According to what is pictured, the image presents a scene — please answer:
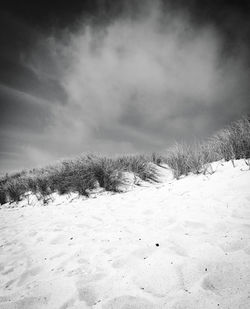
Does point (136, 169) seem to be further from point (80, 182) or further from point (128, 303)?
point (128, 303)

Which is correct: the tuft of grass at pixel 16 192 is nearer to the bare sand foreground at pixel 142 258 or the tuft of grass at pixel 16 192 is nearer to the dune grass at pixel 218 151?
the bare sand foreground at pixel 142 258

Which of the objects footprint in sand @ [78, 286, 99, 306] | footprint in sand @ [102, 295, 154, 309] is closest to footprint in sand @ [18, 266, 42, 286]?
footprint in sand @ [78, 286, 99, 306]

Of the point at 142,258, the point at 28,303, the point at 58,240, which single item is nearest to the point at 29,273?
the point at 28,303

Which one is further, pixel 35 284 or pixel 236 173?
pixel 236 173

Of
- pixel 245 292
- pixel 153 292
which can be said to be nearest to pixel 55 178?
pixel 153 292

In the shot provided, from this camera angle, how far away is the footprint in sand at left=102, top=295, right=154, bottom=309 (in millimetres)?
1423

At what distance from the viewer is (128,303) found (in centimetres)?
146

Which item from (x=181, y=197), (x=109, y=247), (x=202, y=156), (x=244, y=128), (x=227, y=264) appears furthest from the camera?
(x=202, y=156)

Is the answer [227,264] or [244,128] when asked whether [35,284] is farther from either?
[244,128]

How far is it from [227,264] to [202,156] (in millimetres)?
4583

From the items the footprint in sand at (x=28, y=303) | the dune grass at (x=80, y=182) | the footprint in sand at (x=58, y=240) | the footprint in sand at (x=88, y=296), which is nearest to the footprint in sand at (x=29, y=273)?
the footprint in sand at (x=28, y=303)

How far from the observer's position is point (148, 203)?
4203 millimetres

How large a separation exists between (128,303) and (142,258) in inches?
25.2

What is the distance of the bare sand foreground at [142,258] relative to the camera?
152 cm
